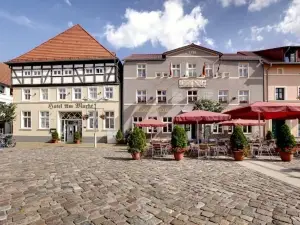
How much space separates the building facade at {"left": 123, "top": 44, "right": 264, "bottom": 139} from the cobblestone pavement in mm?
16168

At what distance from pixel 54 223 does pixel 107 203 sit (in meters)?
1.23

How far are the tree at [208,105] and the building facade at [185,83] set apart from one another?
3.79 ft

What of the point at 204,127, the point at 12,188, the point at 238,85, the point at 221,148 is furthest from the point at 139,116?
the point at 12,188

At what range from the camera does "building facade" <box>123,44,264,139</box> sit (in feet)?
79.7

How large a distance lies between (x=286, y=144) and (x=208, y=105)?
11.9m

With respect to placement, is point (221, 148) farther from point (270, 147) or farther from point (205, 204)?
point (205, 204)

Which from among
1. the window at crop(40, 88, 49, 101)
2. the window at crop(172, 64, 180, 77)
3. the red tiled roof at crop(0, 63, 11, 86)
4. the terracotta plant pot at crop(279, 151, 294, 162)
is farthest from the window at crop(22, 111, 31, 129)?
the terracotta plant pot at crop(279, 151, 294, 162)

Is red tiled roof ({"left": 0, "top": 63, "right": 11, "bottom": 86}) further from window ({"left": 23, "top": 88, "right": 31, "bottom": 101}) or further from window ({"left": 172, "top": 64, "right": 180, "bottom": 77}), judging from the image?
window ({"left": 172, "top": 64, "right": 180, "bottom": 77})

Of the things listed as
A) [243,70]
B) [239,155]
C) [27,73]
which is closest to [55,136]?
[27,73]

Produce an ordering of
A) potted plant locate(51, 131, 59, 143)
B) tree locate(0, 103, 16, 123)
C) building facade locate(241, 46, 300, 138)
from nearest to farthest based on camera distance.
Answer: tree locate(0, 103, 16, 123)
potted plant locate(51, 131, 59, 143)
building facade locate(241, 46, 300, 138)

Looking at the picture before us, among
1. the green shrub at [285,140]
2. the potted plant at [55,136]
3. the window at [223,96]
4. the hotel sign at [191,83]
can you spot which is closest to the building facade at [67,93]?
the potted plant at [55,136]

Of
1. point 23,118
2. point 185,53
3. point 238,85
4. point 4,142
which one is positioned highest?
point 185,53

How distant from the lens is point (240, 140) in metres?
10.9

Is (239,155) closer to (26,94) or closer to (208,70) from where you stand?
(208,70)
